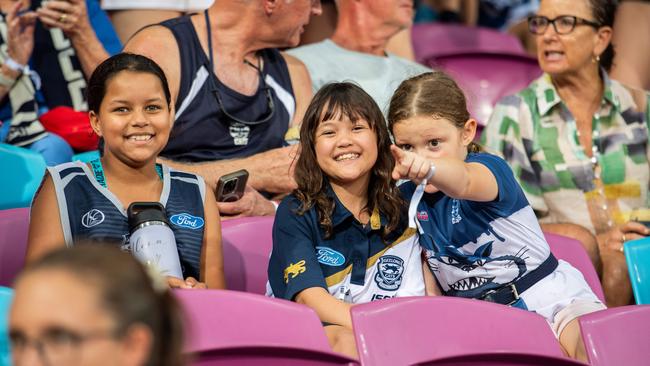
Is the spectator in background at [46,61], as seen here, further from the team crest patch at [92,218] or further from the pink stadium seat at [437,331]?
the pink stadium seat at [437,331]

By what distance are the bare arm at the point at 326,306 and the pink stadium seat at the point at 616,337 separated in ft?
1.74

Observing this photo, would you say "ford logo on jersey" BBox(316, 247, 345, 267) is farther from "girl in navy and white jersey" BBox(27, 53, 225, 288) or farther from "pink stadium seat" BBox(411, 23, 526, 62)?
"pink stadium seat" BBox(411, 23, 526, 62)

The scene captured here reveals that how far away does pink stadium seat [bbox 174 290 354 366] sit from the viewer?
1858 millimetres

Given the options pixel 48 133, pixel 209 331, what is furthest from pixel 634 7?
pixel 209 331

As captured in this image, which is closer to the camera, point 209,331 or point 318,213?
point 209,331

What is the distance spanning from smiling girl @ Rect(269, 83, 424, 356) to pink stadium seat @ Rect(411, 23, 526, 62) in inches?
86.2

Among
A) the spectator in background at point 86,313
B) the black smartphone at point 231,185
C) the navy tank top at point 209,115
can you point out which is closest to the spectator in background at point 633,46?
the navy tank top at point 209,115

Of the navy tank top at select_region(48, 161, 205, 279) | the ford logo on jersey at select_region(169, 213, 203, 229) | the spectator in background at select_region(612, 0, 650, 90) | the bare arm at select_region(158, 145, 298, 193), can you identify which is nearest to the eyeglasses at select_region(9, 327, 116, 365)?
the navy tank top at select_region(48, 161, 205, 279)

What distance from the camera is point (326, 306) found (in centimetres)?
242

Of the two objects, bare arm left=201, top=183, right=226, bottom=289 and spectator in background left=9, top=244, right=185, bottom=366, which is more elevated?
spectator in background left=9, top=244, right=185, bottom=366

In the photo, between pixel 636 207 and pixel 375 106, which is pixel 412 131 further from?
pixel 636 207

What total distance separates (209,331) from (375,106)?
101cm

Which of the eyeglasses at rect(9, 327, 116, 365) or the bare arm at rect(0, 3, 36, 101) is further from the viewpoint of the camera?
the bare arm at rect(0, 3, 36, 101)

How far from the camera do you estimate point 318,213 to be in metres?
2.61
